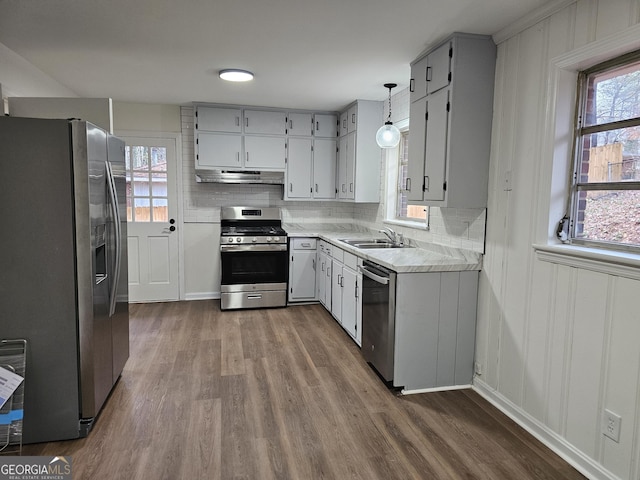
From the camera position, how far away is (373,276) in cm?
317

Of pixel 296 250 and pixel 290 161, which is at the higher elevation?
pixel 290 161

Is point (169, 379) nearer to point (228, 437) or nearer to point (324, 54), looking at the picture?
point (228, 437)

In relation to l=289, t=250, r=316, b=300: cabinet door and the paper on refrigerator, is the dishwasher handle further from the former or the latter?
the paper on refrigerator

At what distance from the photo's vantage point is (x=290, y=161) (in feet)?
17.3

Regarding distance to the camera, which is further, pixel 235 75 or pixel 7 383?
pixel 235 75

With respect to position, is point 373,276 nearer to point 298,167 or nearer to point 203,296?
point 298,167

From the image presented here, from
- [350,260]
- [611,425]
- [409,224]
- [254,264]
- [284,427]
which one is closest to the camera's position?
[611,425]

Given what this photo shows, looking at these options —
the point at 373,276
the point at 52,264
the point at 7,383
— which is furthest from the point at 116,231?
the point at 373,276

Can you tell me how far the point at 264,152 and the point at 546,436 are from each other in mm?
4089

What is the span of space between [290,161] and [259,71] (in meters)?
1.72

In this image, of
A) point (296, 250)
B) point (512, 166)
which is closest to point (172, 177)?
point (296, 250)

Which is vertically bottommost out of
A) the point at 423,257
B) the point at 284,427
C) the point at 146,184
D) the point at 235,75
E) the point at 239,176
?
the point at 284,427

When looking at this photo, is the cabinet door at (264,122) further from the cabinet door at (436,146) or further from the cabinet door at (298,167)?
the cabinet door at (436,146)

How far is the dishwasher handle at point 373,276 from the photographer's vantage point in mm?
2967
